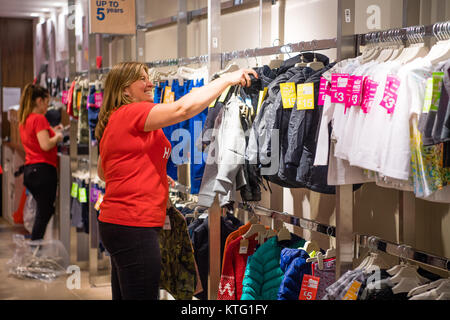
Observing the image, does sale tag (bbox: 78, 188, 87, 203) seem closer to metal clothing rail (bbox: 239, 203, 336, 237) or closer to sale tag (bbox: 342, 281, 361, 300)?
metal clothing rail (bbox: 239, 203, 336, 237)

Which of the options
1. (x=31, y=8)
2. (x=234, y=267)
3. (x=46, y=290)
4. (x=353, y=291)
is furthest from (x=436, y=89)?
(x=31, y=8)

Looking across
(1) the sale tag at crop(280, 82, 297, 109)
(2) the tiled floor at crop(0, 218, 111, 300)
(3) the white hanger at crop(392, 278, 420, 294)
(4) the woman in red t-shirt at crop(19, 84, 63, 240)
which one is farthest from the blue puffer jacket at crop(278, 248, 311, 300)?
(4) the woman in red t-shirt at crop(19, 84, 63, 240)

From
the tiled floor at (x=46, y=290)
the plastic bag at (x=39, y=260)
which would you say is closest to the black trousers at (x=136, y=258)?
the tiled floor at (x=46, y=290)

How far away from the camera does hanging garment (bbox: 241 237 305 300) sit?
3.43 metres

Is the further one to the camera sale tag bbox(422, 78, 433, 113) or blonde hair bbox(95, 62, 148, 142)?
blonde hair bbox(95, 62, 148, 142)

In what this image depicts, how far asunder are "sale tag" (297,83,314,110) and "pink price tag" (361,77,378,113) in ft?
1.22

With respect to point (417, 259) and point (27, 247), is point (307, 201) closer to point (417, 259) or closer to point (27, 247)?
point (417, 259)

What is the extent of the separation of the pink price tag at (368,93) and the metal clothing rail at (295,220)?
71 centimetres

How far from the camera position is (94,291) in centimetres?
577

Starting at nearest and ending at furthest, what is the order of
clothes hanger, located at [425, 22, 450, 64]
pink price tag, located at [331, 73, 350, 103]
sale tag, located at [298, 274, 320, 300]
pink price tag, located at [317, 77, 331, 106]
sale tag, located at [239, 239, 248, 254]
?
clothes hanger, located at [425, 22, 450, 64] < pink price tag, located at [331, 73, 350, 103] < pink price tag, located at [317, 77, 331, 106] < sale tag, located at [298, 274, 320, 300] < sale tag, located at [239, 239, 248, 254]

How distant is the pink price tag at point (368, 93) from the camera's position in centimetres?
260

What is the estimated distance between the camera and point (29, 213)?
25.7ft

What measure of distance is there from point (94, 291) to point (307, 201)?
2586mm

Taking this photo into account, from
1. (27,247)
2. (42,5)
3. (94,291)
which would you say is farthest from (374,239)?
(42,5)
